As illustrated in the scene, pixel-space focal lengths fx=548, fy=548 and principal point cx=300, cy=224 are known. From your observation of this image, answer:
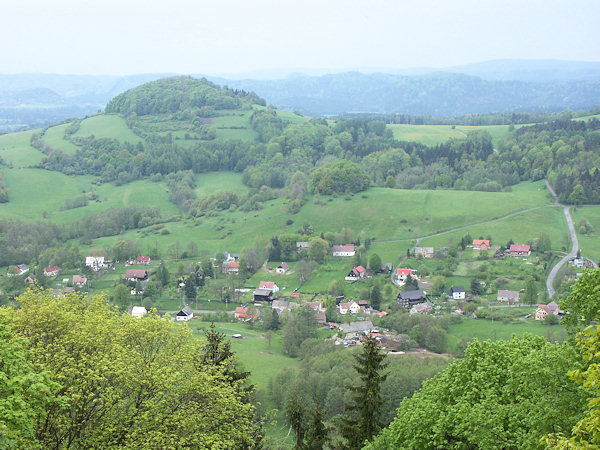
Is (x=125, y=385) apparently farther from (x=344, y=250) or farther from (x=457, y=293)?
(x=344, y=250)

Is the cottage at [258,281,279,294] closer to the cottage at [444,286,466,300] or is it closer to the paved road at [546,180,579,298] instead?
the cottage at [444,286,466,300]

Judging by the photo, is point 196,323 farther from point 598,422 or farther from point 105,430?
point 598,422

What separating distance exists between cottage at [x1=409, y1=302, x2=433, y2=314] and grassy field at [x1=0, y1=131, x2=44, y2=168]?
10641cm

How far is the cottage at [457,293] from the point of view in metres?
65.9

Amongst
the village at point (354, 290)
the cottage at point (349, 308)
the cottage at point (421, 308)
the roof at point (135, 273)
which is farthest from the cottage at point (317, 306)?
the roof at point (135, 273)

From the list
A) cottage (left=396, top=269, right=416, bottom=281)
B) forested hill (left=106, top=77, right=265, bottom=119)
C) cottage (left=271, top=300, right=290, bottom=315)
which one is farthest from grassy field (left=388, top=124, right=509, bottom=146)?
cottage (left=271, top=300, right=290, bottom=315)

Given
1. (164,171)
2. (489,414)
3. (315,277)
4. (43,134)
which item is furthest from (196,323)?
(43,134)

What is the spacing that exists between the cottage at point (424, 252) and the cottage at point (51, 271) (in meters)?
54.0

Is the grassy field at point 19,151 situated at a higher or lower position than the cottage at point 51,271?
higher

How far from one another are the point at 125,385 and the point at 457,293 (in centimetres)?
5624

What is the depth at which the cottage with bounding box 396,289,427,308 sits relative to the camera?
216ft

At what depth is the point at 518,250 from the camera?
76.7 m

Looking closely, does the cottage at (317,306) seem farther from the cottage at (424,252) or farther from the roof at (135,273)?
the roof at (135,273)

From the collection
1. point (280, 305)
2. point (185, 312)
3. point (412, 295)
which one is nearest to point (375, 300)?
point (412, 295)
